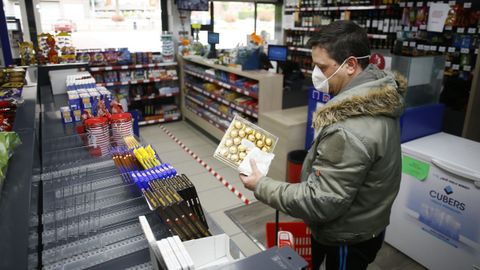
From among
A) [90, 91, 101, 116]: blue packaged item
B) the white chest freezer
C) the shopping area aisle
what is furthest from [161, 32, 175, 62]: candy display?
the white chest freezer

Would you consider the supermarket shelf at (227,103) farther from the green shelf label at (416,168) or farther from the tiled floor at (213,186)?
the green shelf label at (416,168)

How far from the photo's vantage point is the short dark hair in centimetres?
147

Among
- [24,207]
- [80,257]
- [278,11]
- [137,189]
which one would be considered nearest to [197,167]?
[137,189]

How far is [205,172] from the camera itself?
512cm

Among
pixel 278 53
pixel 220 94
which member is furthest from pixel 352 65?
pixel 220 94

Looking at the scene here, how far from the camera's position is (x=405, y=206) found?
3.11 m

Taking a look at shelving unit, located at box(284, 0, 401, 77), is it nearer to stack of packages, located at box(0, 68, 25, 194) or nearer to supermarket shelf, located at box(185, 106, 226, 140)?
supermarket shelf, located at box(185, 106, 226, 140)

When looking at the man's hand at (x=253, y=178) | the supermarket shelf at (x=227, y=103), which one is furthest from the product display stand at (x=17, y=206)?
the supermarket shelf at (x=227, y=103)

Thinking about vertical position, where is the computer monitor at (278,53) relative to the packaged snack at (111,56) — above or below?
above

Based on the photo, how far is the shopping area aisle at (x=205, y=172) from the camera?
12.0ft

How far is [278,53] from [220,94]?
5.71ft

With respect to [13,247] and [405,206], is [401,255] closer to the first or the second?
[405,206]

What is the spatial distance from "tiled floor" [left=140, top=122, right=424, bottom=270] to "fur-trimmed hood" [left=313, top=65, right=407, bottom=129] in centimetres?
95

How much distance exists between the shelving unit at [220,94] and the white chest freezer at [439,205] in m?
2.11
